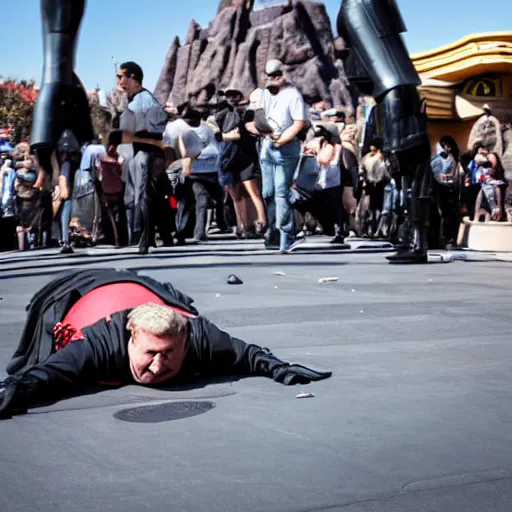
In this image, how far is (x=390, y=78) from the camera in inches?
370

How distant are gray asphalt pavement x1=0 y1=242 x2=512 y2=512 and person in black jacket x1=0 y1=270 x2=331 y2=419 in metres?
0.06

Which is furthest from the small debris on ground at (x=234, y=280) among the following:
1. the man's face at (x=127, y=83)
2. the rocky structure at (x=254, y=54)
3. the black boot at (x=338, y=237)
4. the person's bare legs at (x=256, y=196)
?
the rocky structure at (x=254, y=54)

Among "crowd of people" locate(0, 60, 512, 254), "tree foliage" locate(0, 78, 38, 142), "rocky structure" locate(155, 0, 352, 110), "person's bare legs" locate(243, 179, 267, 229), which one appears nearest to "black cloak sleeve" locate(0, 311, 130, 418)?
"crowd of people" locate(0, 60, 512, 254)

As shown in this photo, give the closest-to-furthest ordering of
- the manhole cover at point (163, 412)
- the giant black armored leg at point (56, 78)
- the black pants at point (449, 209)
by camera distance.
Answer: the manhole cover at point (163, 412) < the giant black armored leg at point (56, 78) < the black pants at point (449, 209)

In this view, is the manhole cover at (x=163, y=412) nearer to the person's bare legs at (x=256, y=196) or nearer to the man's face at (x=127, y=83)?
the man's face at (x=127, y=83)

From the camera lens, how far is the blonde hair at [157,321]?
402cm

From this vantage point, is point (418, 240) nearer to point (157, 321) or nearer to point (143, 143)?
point (143, 143)

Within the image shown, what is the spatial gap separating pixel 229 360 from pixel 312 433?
1022 millimetres

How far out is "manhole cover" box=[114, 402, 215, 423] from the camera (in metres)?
3.76

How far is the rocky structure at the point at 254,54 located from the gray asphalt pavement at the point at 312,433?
208 feet

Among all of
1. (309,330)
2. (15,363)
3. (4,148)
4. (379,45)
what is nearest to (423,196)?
(379,45)

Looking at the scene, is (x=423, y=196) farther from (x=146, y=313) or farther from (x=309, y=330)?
(x=146, y=313)

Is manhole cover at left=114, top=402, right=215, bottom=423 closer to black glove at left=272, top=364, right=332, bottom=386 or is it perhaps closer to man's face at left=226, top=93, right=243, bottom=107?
black glove at left=272, top=364, right=332, bottom=386

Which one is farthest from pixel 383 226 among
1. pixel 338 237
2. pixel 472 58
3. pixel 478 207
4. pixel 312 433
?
pixel 312 433
